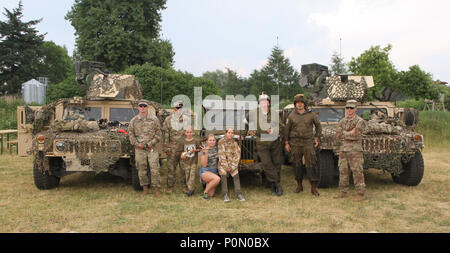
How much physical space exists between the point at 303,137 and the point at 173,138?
2.12 m

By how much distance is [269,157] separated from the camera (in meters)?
5.82

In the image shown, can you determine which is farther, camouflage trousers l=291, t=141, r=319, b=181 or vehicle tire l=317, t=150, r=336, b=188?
vehicle tire l=317, t=150, r=336, b=188

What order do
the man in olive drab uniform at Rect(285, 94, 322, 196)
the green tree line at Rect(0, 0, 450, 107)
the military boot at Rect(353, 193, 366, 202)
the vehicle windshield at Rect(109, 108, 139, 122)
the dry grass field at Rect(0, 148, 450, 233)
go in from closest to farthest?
the dry grass field at Rect(0, 148, 450, 233)
the military boot at Rect(353, 193, 366, 202)
the man in olive drab uniform at Rect(285, 94, 322, 196)
the vehicle windshield at Rect(109, 108, 139, 122)
the green tree line at Rect(0, 0, 450, 107)

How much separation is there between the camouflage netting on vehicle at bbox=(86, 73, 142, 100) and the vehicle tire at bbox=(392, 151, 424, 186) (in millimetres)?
5635

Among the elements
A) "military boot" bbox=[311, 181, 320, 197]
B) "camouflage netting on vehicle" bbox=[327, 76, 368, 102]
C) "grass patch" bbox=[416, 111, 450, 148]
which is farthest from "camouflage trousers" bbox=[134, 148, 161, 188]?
"grass patch" bbox=[416, 111, 450, 148]

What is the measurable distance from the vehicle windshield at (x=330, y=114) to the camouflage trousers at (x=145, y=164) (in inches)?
137

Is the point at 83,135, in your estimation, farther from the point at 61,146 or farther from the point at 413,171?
the point at 413,171

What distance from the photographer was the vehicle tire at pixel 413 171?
604 cm

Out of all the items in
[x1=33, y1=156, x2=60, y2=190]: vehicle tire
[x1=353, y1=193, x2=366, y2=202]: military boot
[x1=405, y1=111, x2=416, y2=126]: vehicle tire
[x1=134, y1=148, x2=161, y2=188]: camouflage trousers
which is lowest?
[x1=353, y1=193, x2=366, y2=202]: military boot

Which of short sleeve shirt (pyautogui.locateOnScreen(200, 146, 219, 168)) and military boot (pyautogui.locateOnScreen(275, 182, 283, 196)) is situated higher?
short sleeve shirt (pyautogui.locateOnScreen(200, 146, 219, 168))

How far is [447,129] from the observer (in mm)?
13938

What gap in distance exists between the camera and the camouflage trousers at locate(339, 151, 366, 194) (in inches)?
213

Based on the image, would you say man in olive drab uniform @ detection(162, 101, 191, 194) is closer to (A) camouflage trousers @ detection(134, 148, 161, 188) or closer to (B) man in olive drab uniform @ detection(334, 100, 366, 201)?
(A) camouflage trousers @ detection(134, 148, 161, 188)

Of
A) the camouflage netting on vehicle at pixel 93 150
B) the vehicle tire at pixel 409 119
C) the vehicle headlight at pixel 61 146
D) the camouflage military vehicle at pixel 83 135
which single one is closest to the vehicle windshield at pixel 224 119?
the camouflage military vehicle at pixel 83 135
